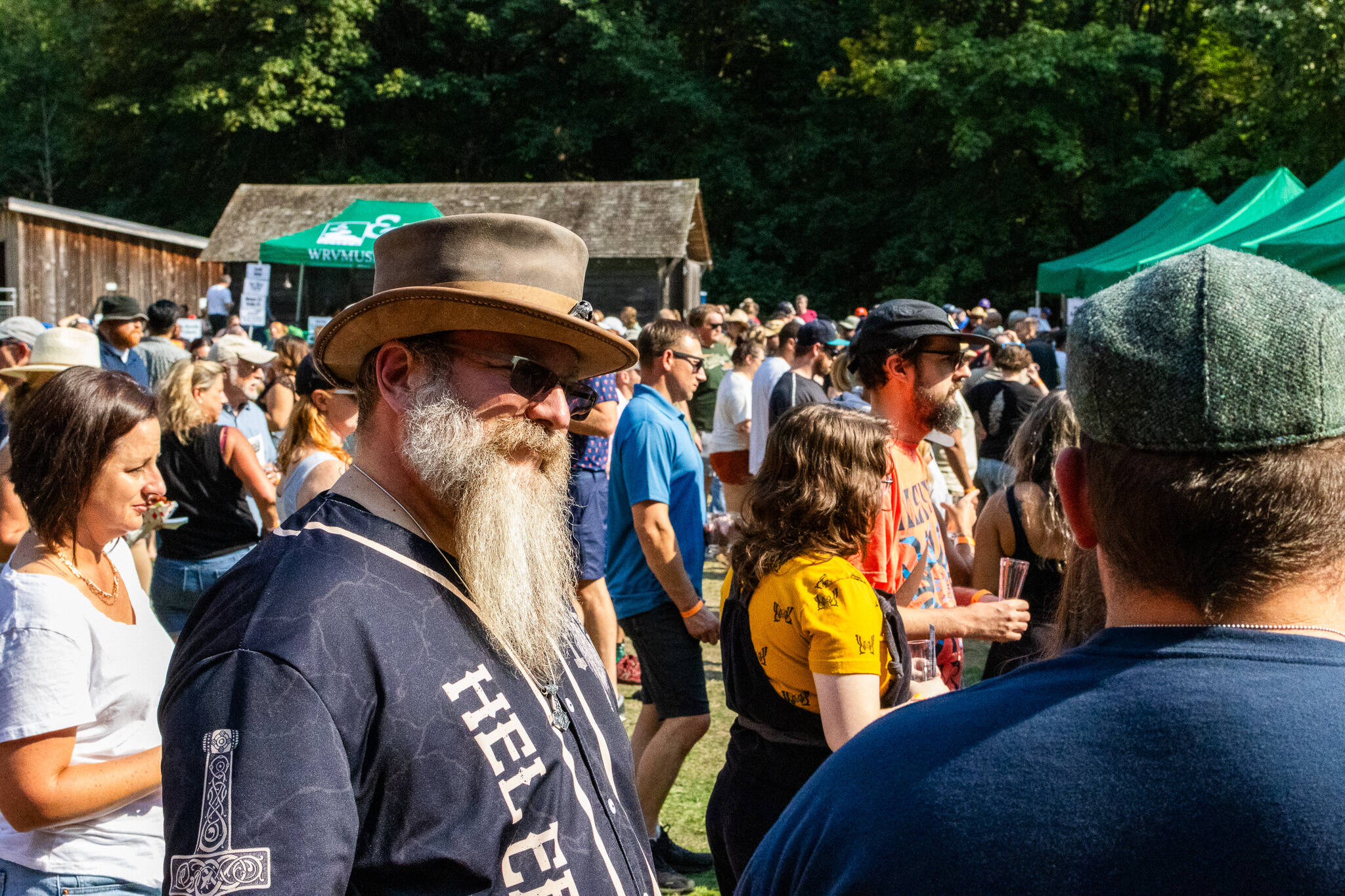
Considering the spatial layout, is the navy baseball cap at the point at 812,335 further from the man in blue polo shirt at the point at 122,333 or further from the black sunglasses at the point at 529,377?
the black sunglasses at the point at 529,377

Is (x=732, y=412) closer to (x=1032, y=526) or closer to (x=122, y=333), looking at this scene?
(x=122, y=333)

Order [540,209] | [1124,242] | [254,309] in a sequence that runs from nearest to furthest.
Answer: [254,309]
[1124,242]
[540,209]

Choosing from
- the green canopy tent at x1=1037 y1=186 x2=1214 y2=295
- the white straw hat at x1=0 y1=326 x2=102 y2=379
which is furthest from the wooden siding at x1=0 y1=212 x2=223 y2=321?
the white straw hat at x1=0 y1=326 x2=102 y2=379

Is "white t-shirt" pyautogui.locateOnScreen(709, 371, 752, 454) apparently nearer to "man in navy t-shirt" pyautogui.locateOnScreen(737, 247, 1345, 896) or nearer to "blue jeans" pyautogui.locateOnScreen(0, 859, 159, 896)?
"blue jeans" pyautogui.locateOnScreen(0, 859, 159, 896)

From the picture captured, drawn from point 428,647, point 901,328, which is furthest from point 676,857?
point 428,647

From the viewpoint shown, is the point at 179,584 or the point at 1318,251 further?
the point at 1318,251

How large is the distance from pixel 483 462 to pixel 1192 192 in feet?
59.8

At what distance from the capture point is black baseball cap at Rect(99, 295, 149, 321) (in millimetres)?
7816

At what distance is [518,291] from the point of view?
1761 mm

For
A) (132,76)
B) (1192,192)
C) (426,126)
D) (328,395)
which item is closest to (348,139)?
(426,126)

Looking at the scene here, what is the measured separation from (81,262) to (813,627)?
85.9ft

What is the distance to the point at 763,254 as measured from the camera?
31516 mm

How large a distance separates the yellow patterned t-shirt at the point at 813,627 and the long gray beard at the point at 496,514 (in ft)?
3.04

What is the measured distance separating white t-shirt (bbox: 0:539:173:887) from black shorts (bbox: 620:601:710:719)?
2.30m
